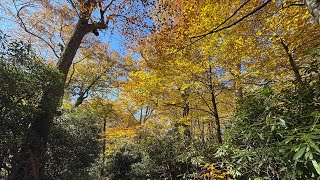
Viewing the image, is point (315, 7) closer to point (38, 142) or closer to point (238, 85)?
point (238, 85)

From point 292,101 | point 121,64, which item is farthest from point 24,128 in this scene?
point 121,64

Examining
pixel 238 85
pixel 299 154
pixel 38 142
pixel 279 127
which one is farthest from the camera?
pixel 238 85

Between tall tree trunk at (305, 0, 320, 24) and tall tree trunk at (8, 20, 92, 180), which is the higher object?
tall tree trunk at (305, 0, 320, 24)

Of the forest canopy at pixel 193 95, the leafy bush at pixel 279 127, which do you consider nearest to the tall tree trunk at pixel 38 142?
the forest canopy at pixel 193 95

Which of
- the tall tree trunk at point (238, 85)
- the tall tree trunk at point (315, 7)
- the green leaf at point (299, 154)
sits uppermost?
the tall tree trunk at point (238, 85)

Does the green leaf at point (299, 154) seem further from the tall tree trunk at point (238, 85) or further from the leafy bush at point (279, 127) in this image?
the tall tree trunk at point (238, 85)

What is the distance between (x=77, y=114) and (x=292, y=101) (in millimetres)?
7409

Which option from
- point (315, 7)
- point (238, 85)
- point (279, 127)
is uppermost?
point (238, 85)

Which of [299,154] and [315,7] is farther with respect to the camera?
[315,7]

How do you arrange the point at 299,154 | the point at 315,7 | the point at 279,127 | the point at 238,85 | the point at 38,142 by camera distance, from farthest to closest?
the point at 238,85, the point at 38,142, the point at 279,127, the point at 315,7, the point at 299,154

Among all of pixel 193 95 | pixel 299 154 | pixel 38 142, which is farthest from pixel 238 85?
pixel 38 142

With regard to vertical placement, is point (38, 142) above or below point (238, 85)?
below

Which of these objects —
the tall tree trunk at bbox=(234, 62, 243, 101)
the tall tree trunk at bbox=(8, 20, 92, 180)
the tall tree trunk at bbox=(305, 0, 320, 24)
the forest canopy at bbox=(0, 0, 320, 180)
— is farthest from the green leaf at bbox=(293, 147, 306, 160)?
the tall tree trunk at bbox=(8, 20, 92, 180)

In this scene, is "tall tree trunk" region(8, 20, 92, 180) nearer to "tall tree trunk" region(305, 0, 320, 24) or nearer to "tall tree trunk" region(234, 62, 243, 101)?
"tall tree trunk" region(305, 0, 320, 24)
